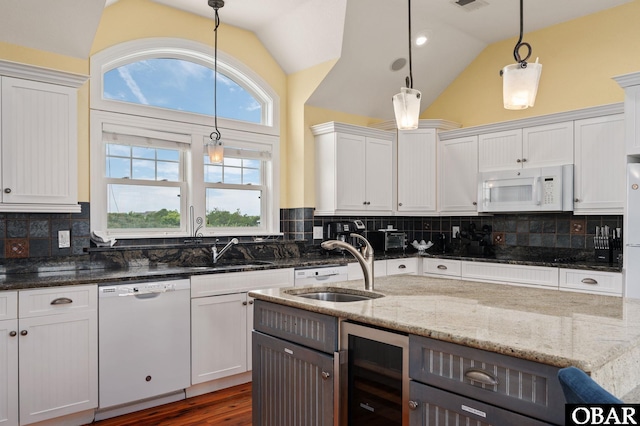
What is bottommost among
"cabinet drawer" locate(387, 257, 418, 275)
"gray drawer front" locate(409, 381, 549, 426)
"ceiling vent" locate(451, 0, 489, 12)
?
"gray drawer front" locate(409, 381, 549, 426)

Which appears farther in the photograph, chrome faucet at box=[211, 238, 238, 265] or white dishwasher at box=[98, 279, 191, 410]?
chrome faucet at box=[211, 238, 238, 265]

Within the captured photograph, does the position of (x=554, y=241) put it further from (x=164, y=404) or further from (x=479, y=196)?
(x=164, y=404)

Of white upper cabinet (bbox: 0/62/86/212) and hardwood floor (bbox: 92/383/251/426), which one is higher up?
white upper cabinet (bbox: 0/62/86/212)

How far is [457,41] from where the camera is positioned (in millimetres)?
5035

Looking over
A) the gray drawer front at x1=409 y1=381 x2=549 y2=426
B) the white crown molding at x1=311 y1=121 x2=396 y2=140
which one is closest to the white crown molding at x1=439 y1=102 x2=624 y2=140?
the white crown molding at x1=311 y1=121 x2=396 y2=140

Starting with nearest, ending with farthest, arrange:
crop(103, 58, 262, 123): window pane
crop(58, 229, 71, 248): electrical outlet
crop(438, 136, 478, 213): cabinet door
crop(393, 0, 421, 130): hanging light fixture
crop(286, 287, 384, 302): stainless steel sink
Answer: crop(393, 0, 421, 130): hanging light fixture < crop(286, 287, 384, 302): stainless steel sink < crop(58, 229, 71, 248): electrical outlet < crop(103, 58, 262, 123): window pane < crop(438, 136, 478, 213): cabinet door

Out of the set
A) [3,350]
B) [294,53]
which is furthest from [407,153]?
[3,350]

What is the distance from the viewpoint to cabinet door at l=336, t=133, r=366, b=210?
4.80 m

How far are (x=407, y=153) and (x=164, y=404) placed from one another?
11.7ft

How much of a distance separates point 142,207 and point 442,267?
309cm

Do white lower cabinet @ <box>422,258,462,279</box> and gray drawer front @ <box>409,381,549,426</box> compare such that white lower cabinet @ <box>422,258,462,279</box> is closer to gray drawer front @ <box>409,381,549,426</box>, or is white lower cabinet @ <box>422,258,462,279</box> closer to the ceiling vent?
the ceiling vent

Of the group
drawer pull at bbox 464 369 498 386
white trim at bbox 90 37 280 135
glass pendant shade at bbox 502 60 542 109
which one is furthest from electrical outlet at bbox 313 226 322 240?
drawer pull at bbox 464 369 498 386

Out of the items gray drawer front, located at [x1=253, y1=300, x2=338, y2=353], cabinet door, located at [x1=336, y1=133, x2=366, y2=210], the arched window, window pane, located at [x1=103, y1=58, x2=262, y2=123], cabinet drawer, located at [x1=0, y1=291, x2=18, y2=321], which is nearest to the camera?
gray drawer front, located at [x1=253, y1=300, x2=338, y2=353]

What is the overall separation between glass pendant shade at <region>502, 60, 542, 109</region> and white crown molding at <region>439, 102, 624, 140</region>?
277cm
